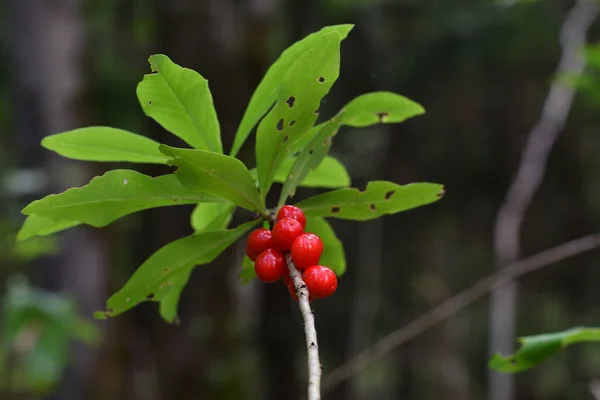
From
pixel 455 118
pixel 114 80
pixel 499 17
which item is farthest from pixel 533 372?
pixel 114 80

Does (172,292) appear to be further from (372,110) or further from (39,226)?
(372,110)

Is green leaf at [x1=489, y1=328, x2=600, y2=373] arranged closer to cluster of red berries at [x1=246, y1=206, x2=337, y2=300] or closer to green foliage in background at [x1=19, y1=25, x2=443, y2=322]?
green foliage in background at [x1=19, y1=25, x2=443, y2=322]

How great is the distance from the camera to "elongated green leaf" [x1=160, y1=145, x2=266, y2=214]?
749 millimetres

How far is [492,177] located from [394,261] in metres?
1.84

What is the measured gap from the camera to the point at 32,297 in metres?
2.78

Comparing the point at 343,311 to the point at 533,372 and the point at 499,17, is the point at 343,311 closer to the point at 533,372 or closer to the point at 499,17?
the point at 533,372

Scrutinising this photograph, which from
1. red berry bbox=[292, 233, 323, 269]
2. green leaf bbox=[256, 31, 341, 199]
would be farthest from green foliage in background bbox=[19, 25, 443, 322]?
red berry bbox=[292, 233, 323, 269]

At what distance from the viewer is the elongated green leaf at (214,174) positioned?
0.75 m

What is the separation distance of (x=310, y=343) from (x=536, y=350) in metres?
0.66

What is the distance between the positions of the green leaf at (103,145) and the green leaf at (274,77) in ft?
0.51

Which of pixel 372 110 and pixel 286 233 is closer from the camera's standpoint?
pixel 286 233

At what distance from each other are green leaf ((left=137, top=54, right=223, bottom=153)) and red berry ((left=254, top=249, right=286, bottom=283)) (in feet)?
0.83

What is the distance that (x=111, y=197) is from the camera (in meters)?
0.84

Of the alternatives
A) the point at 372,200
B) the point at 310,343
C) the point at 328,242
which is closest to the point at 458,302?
the point at 328,242
